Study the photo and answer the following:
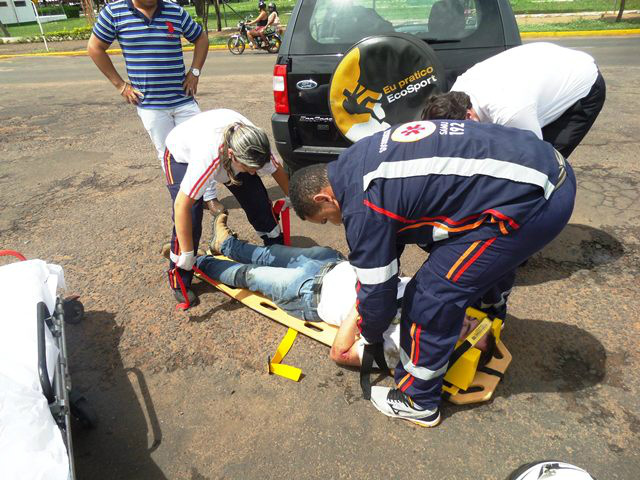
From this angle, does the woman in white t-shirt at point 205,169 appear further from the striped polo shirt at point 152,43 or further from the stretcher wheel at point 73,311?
the striped polo shirt at point 152,43

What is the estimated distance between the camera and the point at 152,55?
343 cm

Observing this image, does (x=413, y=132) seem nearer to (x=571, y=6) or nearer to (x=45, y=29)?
(x=571, y=6)

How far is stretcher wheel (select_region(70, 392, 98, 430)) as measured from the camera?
6.60 ft

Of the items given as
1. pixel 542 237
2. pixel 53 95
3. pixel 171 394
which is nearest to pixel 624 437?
pixel 542 237

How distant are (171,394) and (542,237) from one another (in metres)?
1.98

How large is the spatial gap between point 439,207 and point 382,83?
1.64 meters

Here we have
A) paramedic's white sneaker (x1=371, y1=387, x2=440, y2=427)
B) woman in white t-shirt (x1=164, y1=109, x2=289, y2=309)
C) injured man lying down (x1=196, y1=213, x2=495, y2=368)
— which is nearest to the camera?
paramedic's white sneaker (x1=371, y1=387, x2=440, y2=427)

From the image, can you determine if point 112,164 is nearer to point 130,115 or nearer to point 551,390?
point 130,115

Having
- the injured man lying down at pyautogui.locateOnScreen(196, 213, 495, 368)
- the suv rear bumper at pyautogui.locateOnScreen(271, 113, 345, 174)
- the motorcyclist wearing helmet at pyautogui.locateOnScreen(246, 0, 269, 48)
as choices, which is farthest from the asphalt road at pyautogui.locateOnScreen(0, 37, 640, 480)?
the motorcyclist wearing helmet at pyautogui.locateOnScreen(246, 0, 269, 48)

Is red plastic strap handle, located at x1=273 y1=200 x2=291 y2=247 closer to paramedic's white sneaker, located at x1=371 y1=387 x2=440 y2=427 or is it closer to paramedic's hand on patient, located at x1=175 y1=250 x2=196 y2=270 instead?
paramedic's hand on patient, located at x1=175 y1=250 x2=196 y2=270

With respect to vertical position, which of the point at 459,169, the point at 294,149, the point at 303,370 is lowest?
the point at 303,370

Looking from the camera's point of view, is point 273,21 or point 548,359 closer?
point 548,359

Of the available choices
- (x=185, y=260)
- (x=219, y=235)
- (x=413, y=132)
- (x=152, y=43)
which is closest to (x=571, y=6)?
(x=152, y=43)

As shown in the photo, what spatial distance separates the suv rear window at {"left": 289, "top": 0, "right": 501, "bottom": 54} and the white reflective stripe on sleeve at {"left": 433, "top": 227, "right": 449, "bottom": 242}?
6.55ft
